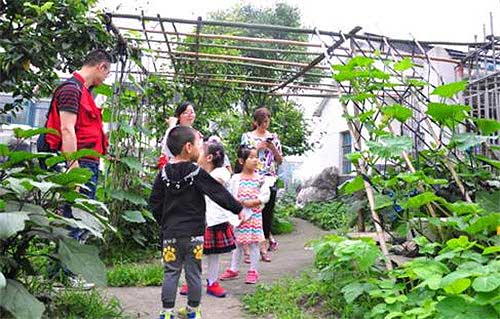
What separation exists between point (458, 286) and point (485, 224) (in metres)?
0.66

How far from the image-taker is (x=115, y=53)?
432cm

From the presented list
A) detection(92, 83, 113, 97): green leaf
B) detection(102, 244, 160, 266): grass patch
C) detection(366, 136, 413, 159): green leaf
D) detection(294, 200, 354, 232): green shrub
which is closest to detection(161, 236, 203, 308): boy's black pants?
detection(366, 136, 413, 159): green leaf

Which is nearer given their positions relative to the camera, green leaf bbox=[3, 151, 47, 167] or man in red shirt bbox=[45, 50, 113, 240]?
green leaf bbox=[3, 151, 47, 167]

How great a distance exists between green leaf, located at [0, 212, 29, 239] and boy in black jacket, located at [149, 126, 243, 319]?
3.23 ft

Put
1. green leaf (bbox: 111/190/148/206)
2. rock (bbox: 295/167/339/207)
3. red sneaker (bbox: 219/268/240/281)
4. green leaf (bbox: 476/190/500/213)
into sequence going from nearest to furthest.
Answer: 1. green leaf (bbox: 476/190/500/213)
2. red sneaker (bbox: 219/268/240/281)
3. green leaf (bbox: 111/190/148/206)
4. rock (bbox: 295/167/339/207)

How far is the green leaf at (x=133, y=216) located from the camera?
425 cm

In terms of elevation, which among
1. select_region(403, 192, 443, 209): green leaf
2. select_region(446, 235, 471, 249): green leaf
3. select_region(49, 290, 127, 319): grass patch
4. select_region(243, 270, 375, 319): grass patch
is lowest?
select_region(243, 270, 375, 319): grass patch

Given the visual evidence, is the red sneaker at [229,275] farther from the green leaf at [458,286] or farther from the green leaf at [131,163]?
the green leaf at [458,286]

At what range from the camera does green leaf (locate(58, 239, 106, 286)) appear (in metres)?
2.00

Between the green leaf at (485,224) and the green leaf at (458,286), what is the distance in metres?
0.59

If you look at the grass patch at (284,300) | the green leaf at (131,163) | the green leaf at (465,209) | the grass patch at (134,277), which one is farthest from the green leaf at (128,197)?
the green leaf at (465,209)

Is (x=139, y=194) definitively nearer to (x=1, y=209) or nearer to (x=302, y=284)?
(x=302, y=284)

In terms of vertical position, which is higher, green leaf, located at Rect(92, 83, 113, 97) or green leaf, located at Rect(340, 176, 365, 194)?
green leaf, located at Rect(92, 83, 113, 97)

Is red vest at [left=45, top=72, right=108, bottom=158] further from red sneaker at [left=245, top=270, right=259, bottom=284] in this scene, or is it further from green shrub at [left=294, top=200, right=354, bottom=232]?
green shrub at [left=294, top=200, right=354, bottom=232]
